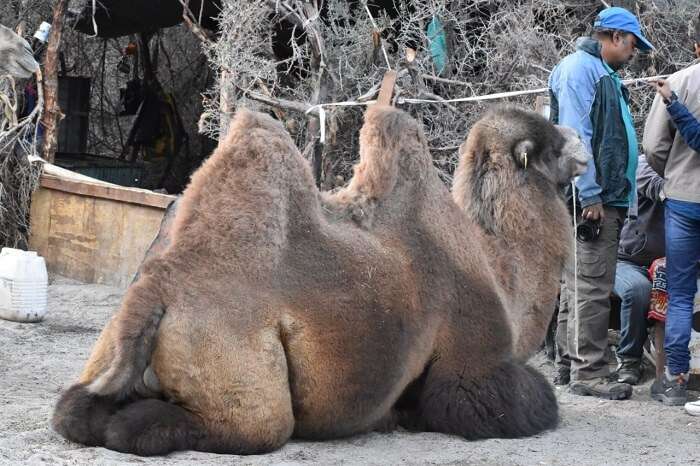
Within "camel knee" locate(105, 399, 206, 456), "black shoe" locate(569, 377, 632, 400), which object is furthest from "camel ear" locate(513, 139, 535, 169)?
"camel knee" locate(105, 399, 206, 456)

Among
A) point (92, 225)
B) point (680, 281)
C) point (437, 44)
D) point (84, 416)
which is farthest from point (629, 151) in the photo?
point (92, 225)

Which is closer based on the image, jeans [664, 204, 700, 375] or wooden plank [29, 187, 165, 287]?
jeans [664, 204, 700, 375]

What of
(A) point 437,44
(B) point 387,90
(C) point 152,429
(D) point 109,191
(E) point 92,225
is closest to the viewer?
(C) point 152,429

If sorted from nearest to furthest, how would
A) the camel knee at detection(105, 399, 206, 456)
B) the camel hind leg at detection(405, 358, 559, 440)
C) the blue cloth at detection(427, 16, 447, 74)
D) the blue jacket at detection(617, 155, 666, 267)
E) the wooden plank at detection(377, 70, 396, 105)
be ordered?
the camel knee at detection(105, 399, 206, 456) → the camel hind leg at detection(405, 358, 559, 440) → the wooden plank at detection(377, 70, 396, 105) → the blue jacket at detection(617, 155, 666, 267) → the blue cloth at detection(427, 16, 447, 74)

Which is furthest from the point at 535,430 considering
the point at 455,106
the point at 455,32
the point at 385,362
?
the point at 455,32

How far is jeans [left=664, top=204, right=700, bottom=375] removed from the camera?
6984mm

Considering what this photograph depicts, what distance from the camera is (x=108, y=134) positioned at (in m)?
19.5

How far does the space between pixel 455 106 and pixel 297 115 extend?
5.20ft

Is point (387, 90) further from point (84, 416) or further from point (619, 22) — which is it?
point (84, 416)

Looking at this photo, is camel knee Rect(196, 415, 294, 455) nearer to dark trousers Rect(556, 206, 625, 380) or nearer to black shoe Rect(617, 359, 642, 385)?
dark trousers Rect(556, 206, 625, 380)

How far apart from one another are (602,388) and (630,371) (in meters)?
0.69

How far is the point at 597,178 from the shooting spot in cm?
702

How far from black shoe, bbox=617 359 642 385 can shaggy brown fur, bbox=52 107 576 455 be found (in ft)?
6.68

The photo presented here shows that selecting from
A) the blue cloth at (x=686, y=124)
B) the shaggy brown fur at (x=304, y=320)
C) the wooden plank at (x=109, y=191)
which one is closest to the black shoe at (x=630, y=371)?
the blue cloth at (x=686, y=124)
